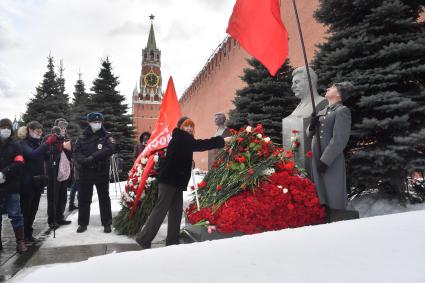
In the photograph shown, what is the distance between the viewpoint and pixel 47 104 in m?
23.6

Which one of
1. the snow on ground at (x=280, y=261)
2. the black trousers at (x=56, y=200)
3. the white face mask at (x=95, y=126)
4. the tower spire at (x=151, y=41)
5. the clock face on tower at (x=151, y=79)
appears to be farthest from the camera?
the tower spire at (x=151, y=41)

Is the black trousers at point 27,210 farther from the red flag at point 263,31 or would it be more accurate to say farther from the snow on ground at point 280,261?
the snow on ground at point 280,261

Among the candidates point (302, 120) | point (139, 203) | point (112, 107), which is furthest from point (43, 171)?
point (112, 107)

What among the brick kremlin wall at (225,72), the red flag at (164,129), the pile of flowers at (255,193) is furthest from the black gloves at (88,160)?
the brick kremlin wall at (225,72)

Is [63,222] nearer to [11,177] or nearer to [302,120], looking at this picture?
[11,177]

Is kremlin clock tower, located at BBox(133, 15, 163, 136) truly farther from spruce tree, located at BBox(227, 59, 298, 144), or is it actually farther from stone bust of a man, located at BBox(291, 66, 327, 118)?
stone bust of a man, located at BBox(291, 66, 327, 118)

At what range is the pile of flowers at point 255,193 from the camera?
11.0ft

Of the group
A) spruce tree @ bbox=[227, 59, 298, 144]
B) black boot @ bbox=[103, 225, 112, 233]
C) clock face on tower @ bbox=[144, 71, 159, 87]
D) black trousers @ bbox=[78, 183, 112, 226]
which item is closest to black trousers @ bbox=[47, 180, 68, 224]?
black trousers @ bbox=[78, 183, 112, 226]

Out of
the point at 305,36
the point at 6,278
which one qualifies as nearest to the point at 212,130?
the point at 305,36

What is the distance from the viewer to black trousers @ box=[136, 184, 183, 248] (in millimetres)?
3578

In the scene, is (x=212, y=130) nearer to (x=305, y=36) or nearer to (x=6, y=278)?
(x=305, y=36)

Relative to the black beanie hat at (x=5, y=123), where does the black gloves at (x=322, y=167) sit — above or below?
below

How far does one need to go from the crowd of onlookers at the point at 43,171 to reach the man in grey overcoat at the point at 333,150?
2855 mm

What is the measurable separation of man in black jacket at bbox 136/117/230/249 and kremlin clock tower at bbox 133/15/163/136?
71.5 metres
